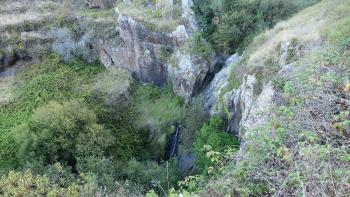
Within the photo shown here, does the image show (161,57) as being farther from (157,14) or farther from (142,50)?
(157,14)

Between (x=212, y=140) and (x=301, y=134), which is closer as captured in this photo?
(x=301, y=134)

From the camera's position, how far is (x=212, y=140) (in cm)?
1611

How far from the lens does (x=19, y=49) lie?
28.8 metres

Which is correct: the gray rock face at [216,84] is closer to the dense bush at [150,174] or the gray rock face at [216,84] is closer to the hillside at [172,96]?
the hillside at [172,96]

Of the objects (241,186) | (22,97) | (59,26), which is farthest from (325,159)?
(59,26)

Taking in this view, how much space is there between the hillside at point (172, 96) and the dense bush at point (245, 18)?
0.07 meters

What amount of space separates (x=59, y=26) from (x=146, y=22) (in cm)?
842

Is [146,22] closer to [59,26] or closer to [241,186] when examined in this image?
[59,26]

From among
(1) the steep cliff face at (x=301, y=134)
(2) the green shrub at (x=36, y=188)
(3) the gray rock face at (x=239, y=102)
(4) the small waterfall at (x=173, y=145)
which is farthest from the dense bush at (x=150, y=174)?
(1) the steep cliff face at (x=301, y=134)

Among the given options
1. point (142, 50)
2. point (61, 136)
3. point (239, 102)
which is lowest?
point (61, 136)

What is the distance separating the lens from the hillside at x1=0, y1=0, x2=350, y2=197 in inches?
320

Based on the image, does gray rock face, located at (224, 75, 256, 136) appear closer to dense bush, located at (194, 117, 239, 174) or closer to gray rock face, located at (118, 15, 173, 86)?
dense bush, located at (194, 117, 239, 174)

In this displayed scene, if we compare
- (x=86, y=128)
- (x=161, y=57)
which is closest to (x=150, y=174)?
(x=86, y=128)

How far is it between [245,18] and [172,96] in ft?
22.3
